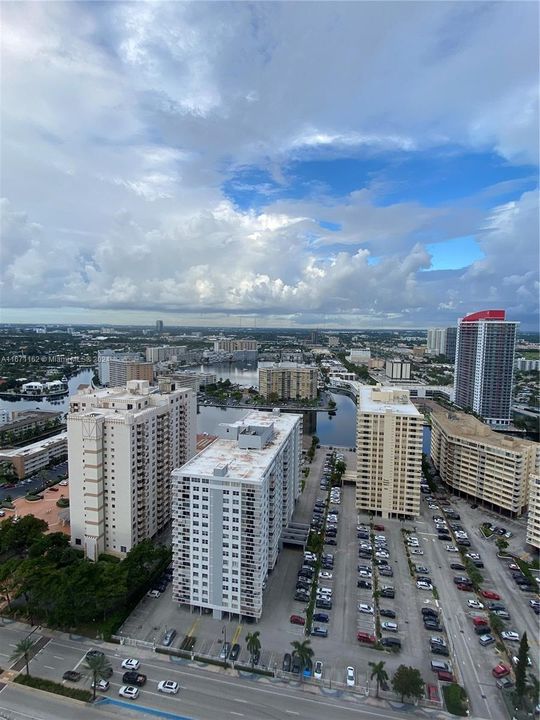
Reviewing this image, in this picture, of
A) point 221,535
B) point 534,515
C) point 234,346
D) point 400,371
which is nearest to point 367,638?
point 221,535

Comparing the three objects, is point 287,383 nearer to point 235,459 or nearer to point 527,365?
point 235,459

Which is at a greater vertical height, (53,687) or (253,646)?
(253,646)

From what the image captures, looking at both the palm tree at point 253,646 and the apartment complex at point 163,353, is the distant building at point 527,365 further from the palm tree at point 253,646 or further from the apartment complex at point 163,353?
the palm tree at point 253,646

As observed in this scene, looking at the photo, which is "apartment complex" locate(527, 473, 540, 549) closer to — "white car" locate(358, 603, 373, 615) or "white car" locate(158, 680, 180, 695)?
"white car" locate(358, 603, 373, 615)

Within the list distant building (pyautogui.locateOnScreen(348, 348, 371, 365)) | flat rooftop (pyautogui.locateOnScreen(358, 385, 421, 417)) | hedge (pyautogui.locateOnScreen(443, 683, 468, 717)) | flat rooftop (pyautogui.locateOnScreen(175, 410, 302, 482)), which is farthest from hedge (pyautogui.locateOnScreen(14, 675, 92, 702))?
distant building (pyautogui.locateOnScreen(348, 348, 371, 365))

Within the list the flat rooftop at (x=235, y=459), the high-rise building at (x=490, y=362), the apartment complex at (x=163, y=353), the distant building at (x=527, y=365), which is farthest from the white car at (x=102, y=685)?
the distant building at (x=527, y=365)

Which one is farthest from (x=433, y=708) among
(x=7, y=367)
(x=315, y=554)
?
(x=7, y=367)

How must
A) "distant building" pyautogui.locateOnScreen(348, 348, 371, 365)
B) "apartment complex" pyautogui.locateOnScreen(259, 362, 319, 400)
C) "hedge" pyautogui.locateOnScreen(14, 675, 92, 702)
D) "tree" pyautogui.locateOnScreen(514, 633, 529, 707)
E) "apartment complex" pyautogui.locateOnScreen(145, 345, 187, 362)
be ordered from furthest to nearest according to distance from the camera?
"distant building" pyautogui.locateOnScreen(348, 348, 371, 365) < "apartment complex" pyautogui.locateOnScreen(145, 345, 187, 362) < "apartment complex" pyautogui.locateOnScreen(259, 362, 319, 400) < "hedge" pyautogui.locateOnScreen(14, 675, 92, 702) < "tree" pyautogui.locateOnScreen(514, 633, 529, 707)
